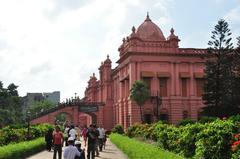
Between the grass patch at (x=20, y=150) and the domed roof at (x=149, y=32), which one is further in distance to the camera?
the domed roof at (x=149, y=32)

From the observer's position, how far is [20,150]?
21.1 metres

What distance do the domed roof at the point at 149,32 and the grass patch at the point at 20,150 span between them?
1285 inches

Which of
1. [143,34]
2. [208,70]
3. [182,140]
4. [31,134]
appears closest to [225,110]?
[208,70]

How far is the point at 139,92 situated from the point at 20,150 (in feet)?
101

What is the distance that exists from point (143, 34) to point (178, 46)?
18.3ft

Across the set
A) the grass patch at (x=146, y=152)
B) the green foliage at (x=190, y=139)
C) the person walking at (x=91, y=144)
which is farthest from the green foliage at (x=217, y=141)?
the person walking at (x=91, y=144)

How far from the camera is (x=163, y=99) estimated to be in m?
55.5

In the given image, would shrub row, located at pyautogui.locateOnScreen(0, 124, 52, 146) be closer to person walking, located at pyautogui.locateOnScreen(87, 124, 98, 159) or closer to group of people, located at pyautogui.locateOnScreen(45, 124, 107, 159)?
group of people, located at pyautogui.locateOnScreen(45, 124, 107, 159)

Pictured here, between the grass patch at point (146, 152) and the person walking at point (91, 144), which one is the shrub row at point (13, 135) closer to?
the person walking at point (91, 144)

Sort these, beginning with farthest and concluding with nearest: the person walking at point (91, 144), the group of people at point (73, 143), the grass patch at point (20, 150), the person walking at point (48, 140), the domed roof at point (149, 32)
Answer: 1. the domed roof at point (149, 32)
2. the person walking at point (48, 140)
3. the person walking at point (91, 144)
4. the grass patch at point (20, 150)
5. the group of people at point (73, 143)

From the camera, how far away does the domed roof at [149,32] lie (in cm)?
5819

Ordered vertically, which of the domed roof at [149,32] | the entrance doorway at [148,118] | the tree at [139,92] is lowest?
the entrance doorway at [148,118]

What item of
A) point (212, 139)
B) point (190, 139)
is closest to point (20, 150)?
point (190, 139)

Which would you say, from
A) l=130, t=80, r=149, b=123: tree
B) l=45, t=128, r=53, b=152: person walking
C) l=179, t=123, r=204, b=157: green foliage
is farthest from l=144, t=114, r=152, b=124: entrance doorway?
l=179, t=123, r=204, b=157: green foliage
